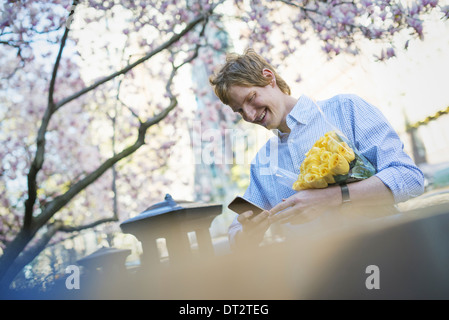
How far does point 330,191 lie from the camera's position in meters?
1.13

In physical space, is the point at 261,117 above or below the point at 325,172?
above

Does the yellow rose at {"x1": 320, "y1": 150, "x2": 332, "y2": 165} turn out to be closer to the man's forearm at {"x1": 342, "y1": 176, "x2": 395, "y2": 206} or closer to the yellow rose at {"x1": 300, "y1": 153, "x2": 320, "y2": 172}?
the yellow rose at {"x1": 300, "y1": 153, "x2": 320, "y2": 172}

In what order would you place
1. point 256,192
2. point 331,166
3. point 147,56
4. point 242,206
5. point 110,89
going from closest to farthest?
point 331,166 < point 242,206 < point 256,192 < point 147,56 < point 110,89

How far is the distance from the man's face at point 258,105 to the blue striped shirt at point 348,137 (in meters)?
0.07

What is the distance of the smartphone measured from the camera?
1.14 meters

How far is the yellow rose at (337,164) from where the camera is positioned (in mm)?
1060

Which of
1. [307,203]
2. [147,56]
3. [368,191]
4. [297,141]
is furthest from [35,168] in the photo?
[368,191]

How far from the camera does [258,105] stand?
1.52 meters

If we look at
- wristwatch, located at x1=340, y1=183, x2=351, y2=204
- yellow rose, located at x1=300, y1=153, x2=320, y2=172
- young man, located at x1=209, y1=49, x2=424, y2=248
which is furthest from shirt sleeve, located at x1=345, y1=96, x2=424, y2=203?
yellow rose, located at x1=300, y1=153, x2=320, y2=172

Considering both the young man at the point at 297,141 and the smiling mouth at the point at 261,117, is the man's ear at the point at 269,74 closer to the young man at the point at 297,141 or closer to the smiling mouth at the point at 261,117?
the young man at the point at 297,141

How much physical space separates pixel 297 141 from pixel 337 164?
1.47ft

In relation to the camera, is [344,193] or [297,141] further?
[297,141]

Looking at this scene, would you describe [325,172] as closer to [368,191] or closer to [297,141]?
[368,191]

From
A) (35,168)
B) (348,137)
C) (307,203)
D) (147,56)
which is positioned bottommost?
(307,203)
